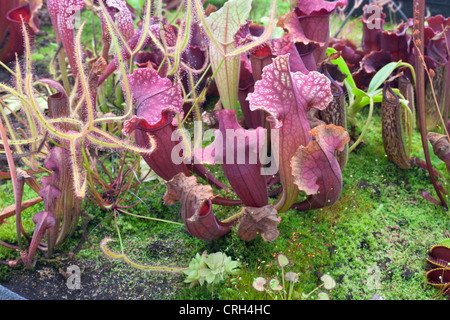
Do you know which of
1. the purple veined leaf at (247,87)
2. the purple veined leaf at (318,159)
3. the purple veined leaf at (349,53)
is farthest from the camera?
the purple veined leaf at (349,53)

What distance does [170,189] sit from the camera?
1.06 metres

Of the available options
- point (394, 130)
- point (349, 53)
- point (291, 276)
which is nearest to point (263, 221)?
point (291, 276)

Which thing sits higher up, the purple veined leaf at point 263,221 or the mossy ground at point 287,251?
the purple veined leaf at point 263,221

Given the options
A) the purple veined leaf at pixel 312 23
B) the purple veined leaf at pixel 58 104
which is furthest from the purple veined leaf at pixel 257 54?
the purple veined leaf at pixel 58 104

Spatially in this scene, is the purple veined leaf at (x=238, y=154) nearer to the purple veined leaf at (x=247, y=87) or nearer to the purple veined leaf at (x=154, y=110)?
the purple veined leaf at (x=154, y=110)

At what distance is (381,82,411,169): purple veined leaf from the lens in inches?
55.6

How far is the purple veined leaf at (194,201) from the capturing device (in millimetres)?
1003

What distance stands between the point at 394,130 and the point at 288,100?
25.3 inches

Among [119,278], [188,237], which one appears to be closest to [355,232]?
[188,237]

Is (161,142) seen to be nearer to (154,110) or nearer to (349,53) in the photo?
(154,110)

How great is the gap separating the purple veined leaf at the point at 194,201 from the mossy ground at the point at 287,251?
0.60 feet

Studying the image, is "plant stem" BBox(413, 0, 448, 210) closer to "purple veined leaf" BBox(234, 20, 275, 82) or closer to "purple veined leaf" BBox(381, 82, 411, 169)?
"purple veined leaf" BBox(381, 82, 411, 169)
